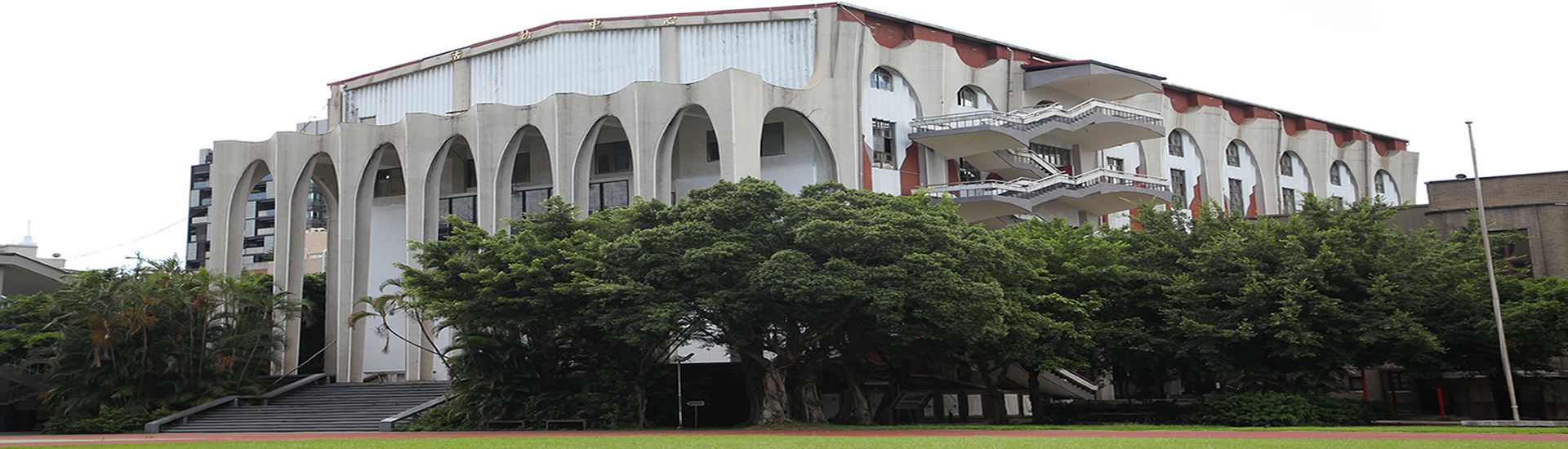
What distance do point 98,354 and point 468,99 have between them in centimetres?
1989

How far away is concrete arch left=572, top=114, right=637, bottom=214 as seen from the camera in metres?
46.9

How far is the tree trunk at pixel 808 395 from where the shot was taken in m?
33.0

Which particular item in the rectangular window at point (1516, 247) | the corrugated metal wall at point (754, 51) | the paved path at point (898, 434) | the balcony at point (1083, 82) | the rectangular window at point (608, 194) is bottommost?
the paved path at point (898, 434)

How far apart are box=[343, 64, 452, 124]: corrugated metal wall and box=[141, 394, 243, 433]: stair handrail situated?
16790mm

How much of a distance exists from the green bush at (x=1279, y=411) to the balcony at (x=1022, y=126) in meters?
18.0

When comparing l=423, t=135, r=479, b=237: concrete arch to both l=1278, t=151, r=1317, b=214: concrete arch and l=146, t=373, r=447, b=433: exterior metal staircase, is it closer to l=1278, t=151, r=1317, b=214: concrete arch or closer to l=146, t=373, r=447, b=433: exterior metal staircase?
l=146, t=373, r=447, b=433: exterior metal staircase

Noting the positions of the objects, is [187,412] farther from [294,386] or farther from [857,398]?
[857,398]

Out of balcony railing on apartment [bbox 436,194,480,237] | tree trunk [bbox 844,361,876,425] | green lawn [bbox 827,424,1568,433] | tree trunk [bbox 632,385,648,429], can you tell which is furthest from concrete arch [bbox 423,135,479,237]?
green lawn [bbox 827,424,1568,433]

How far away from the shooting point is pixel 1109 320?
35.2 meters

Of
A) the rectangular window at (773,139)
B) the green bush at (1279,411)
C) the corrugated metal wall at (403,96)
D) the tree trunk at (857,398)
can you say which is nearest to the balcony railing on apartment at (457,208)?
the corrugated metal wall at (403,96)

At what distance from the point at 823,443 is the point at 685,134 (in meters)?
27.9

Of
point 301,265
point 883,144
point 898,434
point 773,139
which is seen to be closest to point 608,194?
point 773,139

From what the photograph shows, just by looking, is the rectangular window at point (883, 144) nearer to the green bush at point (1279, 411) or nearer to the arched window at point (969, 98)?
the arched window at point (969, 98)

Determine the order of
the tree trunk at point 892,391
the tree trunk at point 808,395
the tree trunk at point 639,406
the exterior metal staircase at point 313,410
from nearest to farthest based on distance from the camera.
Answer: the tree trunk at point 808,395 < the tree trunk at point 639,406 < the tree trunk at point 892,391 < the exterior metal staircase at point 313,410
